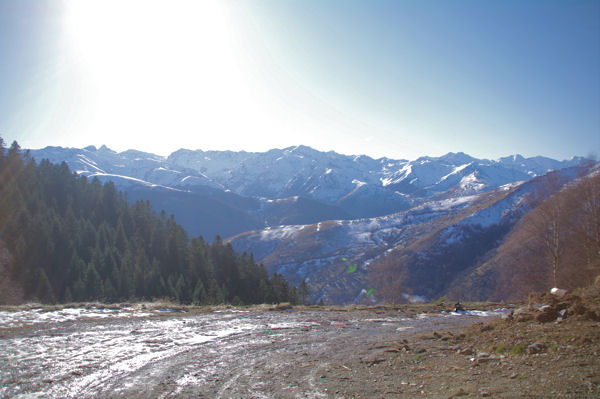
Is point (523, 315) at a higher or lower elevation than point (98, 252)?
higher

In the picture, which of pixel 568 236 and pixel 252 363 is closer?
pixel 252 363

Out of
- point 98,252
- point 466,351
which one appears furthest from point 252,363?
point 98,252

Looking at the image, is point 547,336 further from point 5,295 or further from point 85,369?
point 5,295

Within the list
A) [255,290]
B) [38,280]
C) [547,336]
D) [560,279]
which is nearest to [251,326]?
[547,336]

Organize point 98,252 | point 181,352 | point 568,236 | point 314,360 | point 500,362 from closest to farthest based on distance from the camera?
point 500,362 < point 314,360 < point 181,352 < point 568,236 < point 98,252

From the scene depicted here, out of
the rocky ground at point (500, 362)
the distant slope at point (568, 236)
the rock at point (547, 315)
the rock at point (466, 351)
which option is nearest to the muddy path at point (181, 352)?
the rocky ground at point (500, 362)

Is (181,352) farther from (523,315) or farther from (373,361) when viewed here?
(523,315)

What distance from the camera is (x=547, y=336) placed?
9133mm

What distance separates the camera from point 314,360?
11109 millimetres

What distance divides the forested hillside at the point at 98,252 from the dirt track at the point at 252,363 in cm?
2194

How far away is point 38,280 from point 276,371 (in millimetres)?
51268

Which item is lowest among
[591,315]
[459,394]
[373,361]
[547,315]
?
[373,361]

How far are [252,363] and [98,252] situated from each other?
57.2 m

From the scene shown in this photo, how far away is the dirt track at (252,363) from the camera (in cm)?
774
